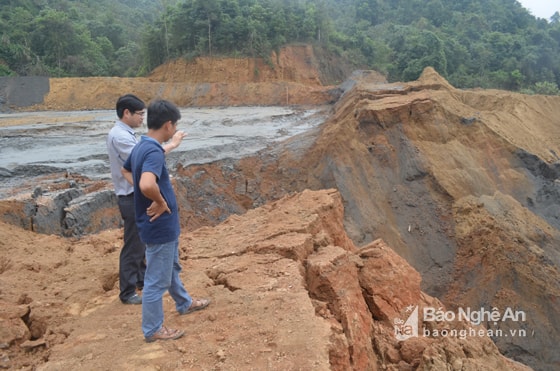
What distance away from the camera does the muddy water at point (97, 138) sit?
10852 mm

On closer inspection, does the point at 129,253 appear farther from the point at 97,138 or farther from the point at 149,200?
the point at 97,138

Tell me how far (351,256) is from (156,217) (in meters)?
1.90

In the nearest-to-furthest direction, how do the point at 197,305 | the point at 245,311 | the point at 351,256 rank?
the point at 245,311 → the point at 197,305 → the point at 351,256

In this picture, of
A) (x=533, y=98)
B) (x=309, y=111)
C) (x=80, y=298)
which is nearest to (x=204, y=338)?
(x=80, y=298)

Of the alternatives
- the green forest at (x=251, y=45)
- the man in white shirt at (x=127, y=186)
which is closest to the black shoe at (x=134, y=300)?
the man in white shirt at (x=127, y=186)

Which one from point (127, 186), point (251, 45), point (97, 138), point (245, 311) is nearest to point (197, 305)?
point (245, 311)

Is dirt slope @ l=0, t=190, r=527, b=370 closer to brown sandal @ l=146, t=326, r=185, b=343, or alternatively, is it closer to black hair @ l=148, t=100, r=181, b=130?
brown sandal @ l=146, t=326, r=185, b=343

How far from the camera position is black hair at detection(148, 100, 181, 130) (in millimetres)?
2660

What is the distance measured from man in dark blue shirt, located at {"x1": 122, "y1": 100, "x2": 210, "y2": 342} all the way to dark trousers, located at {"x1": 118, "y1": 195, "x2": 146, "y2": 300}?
78cm

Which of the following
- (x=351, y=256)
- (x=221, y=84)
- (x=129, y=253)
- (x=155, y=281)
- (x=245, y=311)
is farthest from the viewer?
(x=221, y=84)

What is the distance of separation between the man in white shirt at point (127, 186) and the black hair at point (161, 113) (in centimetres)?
73

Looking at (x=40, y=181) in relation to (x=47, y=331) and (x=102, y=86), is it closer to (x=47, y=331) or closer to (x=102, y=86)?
(x=47, y=331)

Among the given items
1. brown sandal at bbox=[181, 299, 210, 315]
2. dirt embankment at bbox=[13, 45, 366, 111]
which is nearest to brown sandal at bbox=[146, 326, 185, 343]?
brown sandal at bbox=[181, 299, 210, 315]

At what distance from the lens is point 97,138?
1462 cm
